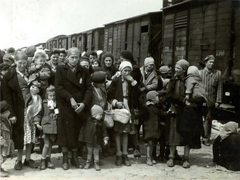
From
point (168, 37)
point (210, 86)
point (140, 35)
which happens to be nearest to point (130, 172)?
point (210, 86)

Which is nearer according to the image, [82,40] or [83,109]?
[83,109]

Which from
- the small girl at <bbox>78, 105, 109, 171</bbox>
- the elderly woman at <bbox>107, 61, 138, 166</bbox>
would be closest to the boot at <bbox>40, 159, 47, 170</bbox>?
the small girl at <bbox>78, 105, 109, 171</bbox>

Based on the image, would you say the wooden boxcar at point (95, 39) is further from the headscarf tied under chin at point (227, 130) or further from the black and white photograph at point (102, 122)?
the headscarf tied under chin at point (227, 130)

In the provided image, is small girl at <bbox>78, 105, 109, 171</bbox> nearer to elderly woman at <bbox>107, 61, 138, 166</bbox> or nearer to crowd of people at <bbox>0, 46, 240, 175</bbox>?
crowd of people at <bbox>0, 46, 240, 175</bbox>

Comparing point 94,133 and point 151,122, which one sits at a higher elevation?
point 151,122

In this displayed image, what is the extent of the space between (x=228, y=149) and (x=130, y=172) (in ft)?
5.57

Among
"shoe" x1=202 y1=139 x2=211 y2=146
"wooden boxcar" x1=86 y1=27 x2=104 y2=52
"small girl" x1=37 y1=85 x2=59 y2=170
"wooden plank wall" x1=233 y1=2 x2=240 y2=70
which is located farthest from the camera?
"wooden boxcar" x1=86 y1=27 x2=104 y2=52

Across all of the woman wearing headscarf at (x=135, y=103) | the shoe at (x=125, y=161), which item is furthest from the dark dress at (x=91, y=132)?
the woman wearing headscarf at (x=135, y=103)

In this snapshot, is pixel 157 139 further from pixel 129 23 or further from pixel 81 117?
pixel 129 23

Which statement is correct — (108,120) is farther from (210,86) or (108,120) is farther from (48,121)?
(210,86)

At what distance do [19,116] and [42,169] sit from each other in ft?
3.01

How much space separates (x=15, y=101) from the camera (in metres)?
4.18

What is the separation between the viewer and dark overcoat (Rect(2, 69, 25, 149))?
13.5 feet

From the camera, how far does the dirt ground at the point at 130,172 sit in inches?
162
